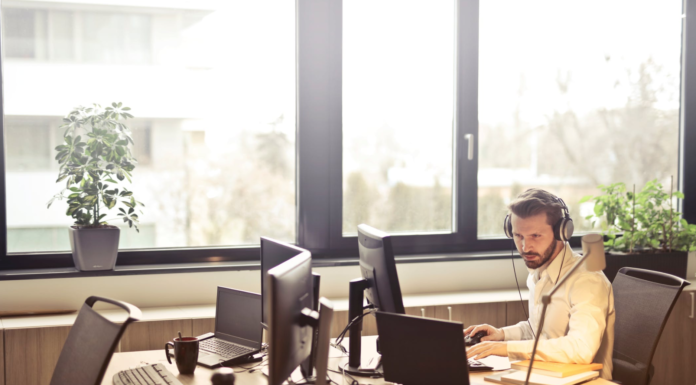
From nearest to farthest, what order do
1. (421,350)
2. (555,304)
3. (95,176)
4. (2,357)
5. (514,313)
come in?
1. (421,350)
2. (555,304)
3. (2,357)
4. (95,176)
5. (514,313)

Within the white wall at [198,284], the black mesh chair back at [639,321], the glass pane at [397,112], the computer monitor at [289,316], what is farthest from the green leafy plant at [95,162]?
the black mesh chair back at [639,321]

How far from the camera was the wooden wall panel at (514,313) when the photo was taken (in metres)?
2.88

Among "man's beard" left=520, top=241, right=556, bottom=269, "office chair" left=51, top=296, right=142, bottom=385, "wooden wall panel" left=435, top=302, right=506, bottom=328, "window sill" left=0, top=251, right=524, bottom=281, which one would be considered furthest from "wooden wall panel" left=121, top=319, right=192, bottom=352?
"man's beard" left=520, top=241, right=556, bottom=269

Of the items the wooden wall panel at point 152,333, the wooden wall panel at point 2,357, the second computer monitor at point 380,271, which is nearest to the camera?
the second computer monitor at point 380,271

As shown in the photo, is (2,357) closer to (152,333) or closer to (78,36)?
(152,333)

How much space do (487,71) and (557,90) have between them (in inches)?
17.8

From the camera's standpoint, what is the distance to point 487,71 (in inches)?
132

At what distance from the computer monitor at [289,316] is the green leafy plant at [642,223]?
7.08ft

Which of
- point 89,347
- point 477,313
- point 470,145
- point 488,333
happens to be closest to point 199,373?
point 89,347

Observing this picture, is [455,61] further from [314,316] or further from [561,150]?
[314,316]

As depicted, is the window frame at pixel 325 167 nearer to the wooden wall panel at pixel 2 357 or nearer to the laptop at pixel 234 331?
the wooden wall panel at pixel 2 357

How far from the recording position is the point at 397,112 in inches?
128

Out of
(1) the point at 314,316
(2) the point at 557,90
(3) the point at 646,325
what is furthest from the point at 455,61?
(1) the point at 314,316

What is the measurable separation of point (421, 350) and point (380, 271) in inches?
12.0
